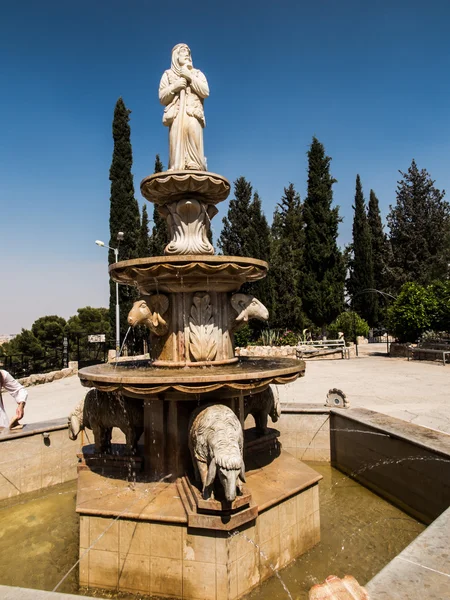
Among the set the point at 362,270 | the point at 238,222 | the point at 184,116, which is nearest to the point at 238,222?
the point at 238,222

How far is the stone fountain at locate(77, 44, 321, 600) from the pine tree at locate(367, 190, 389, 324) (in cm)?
3780

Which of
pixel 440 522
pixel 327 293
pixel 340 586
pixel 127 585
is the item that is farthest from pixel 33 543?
pixel 327 293

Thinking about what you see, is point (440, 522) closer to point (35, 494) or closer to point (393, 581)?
point (393, 581)

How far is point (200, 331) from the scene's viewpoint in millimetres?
5238

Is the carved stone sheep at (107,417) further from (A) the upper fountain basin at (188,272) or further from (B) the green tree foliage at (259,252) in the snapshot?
(B) the green tree foliage at (259,252)

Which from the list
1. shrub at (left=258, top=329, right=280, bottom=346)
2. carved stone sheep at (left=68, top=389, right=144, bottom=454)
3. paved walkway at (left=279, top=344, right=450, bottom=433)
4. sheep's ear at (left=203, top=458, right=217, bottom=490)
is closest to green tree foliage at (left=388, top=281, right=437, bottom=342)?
paved walkway at (left=279, top=344, right=450, bottom=433)

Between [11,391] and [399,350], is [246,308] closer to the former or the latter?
[11,391]

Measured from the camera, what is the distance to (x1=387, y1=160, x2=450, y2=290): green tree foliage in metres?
40.5

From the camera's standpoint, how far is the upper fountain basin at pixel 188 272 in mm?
4602

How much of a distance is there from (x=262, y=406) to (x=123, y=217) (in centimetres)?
2297

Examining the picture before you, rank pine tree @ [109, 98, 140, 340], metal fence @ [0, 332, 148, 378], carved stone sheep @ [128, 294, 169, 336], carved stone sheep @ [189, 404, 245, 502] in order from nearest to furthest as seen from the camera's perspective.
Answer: carved stone sheep @ [189, 404, 245, 502] < carved stone sheep @ [128, 294, 169, 336] < metal fence @ [0, 332, 148, 378] < pine tree @ [109, 98, 140, 340]

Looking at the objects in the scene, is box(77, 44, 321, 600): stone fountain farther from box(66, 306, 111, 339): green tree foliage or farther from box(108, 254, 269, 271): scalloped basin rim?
box(66, 306, 111, 339): green tree foliage

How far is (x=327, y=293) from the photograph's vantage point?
28938 millimetres

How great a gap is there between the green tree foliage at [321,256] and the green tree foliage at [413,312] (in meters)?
6.74
